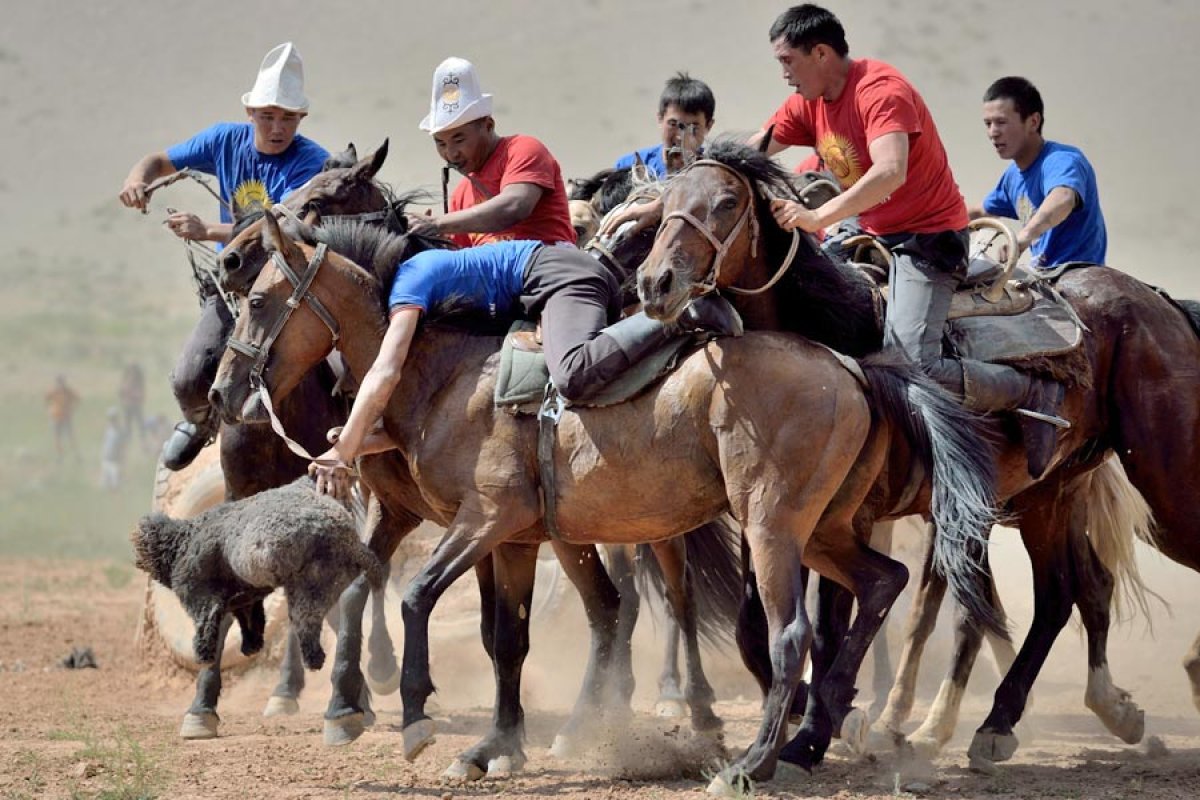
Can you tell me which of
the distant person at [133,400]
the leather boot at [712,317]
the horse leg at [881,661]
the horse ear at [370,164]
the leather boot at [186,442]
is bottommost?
the horse leg at [881,661]

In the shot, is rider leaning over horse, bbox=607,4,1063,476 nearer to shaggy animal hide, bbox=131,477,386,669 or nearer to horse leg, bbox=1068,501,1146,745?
horse leg, bbox=1068,501,1146,745

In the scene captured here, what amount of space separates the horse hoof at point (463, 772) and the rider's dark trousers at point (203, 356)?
7.32 feet

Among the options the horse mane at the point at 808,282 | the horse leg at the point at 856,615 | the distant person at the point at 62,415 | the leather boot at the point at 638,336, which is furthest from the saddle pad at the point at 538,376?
the distant person at the point at 62,415

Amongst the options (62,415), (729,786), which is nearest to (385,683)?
(729,786)

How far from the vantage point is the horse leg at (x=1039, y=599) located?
6.71 meters

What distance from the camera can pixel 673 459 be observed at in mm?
5738

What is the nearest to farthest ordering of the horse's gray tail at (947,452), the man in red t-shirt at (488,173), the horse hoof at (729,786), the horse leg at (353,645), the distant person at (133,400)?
the horse hoof at (729,786), the horse's gray tail at (947,452), the man in red t-shirt at (488,173), the horse leg at (353,645), the distant person at (133,400)

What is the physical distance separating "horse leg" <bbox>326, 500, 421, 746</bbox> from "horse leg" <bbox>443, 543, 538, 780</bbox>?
2.57ft

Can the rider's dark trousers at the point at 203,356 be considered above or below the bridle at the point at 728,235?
below

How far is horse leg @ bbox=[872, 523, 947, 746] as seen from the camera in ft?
24.3

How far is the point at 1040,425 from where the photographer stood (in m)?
6.35

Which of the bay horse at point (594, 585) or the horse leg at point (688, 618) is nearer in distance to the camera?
the bay horse at point (594, 585)

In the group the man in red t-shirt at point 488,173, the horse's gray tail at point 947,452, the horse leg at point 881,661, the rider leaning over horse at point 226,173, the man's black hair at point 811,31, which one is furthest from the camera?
the horse leg at point 881,661

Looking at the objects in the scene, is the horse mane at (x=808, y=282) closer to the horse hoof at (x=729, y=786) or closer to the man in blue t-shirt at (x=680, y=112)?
the horse hoof at (x=729, y=786)
